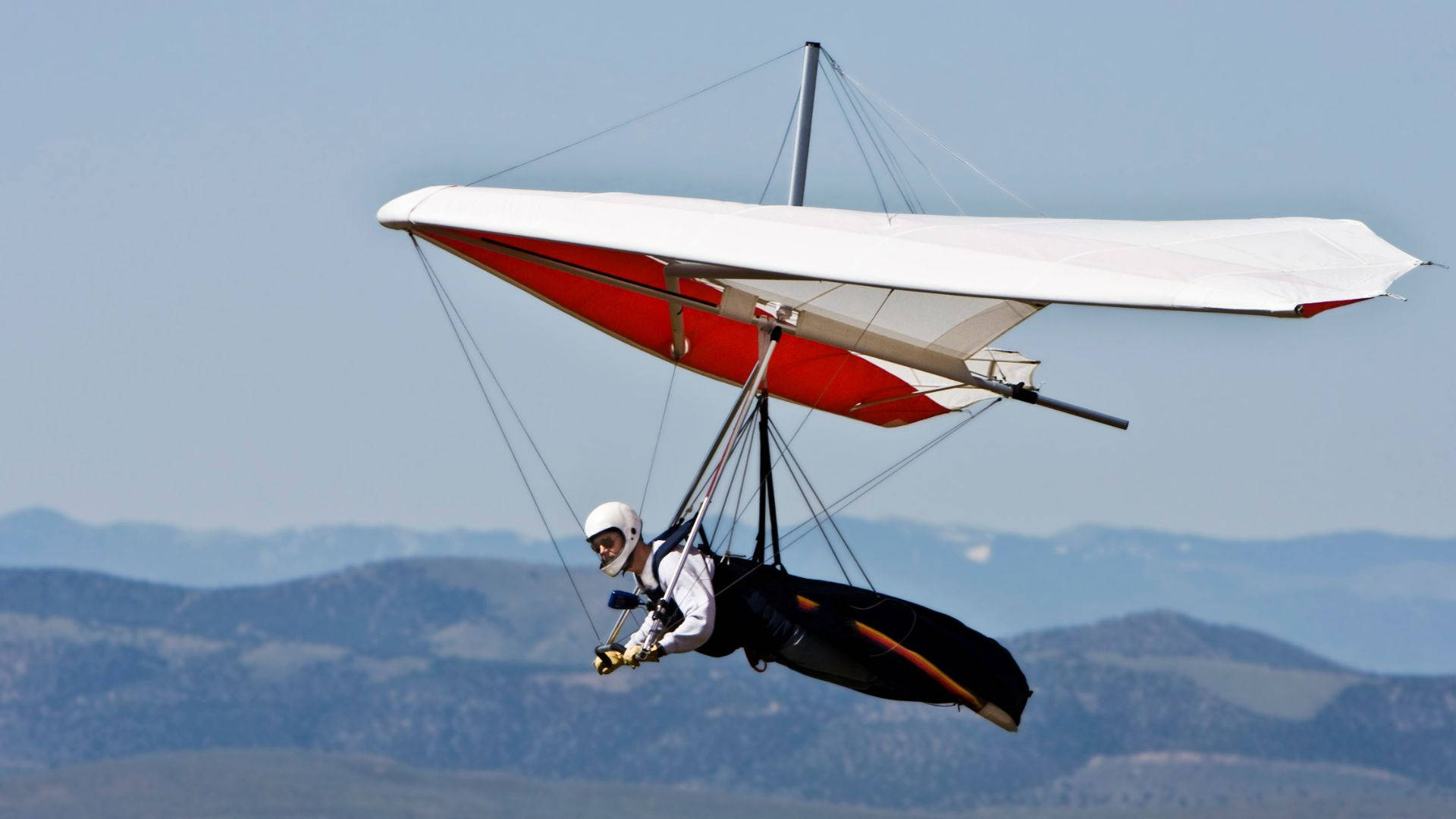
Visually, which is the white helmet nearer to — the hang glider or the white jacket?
the white jacket

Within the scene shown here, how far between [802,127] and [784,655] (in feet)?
38.0

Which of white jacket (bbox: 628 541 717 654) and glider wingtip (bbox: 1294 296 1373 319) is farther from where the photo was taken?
white jacket (bbox: 628 541 717 654)

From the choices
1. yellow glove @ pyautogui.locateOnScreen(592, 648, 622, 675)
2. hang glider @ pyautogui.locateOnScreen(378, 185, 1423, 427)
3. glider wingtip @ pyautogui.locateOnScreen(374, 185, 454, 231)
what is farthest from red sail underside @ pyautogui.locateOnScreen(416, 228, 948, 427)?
yellow glove @ pyautogui.locateOnScreen(592, 648, 622, 675)

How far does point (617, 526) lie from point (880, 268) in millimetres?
5649

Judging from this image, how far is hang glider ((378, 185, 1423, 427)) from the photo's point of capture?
28375 mm

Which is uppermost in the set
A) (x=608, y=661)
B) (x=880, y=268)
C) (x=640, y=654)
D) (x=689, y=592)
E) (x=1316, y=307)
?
(x=880, y=268)

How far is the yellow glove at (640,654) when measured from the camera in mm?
29609

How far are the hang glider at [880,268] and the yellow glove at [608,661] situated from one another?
557cm

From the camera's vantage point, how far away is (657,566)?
3152 cm

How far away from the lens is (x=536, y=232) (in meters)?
30.9

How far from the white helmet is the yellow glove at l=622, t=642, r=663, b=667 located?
1471 mm

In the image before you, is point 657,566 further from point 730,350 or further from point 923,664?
point 730,350

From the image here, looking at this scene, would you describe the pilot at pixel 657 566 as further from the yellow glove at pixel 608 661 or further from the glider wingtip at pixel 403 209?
the glider wingtip at pixel 403 209

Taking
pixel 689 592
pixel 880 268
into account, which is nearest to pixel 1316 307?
pixel 880 268
